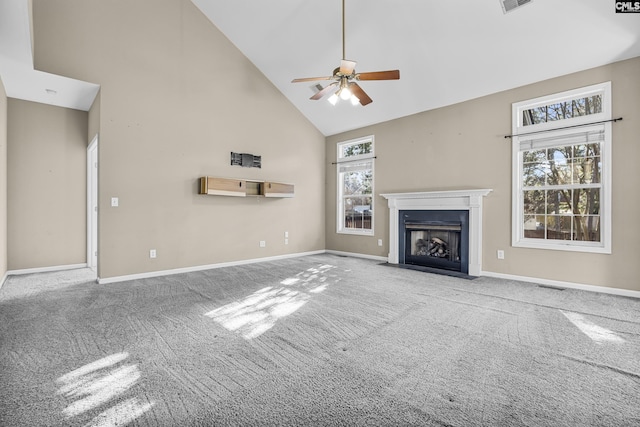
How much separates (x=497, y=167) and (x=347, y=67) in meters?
2.98

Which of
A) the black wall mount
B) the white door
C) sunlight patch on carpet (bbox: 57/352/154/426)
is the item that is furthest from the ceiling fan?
the white door

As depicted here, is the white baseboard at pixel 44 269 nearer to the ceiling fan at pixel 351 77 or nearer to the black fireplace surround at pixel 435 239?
the ceiling fan at pixel 351 77

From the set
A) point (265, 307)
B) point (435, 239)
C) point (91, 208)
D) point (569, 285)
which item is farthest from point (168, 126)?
point (569, 285)

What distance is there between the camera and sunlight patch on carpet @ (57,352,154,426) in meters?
1.49

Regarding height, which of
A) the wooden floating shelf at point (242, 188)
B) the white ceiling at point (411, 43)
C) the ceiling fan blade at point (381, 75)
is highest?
the white ceiling at point (411, 43)

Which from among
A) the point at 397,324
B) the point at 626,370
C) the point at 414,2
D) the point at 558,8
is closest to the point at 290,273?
the point at 397,324

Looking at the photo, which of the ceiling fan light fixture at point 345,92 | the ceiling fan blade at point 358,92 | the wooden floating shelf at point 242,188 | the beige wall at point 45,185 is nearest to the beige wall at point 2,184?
the beige wall at point 45,185

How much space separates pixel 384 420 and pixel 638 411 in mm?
1345

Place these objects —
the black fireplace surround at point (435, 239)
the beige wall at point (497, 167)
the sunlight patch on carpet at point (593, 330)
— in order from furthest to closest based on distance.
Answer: the black fireplace surround at point (435, 239)
the beige wall at point (497, 167)
the sunlight patch on carpet at point (593, 330)

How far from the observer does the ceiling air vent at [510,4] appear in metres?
3.37

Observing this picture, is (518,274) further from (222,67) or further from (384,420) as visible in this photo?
(222,67)

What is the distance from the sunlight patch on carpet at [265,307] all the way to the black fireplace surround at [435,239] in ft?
6.68

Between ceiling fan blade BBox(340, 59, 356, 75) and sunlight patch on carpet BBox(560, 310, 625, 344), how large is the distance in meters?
3.23

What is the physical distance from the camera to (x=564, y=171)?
13.5 ft
